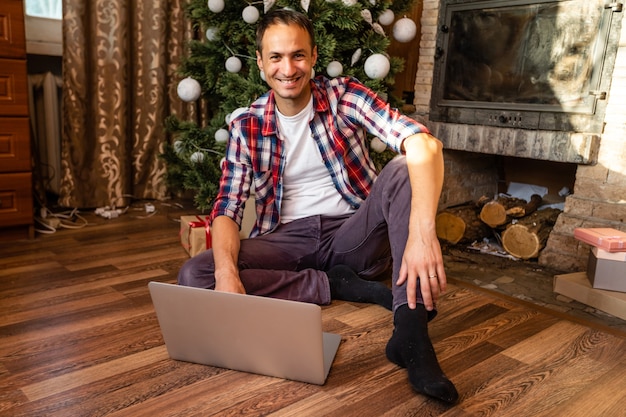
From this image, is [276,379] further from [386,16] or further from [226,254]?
[386,16]

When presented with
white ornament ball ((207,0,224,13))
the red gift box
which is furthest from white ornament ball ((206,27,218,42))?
the red gift box

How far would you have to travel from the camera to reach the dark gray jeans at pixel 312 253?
4.57 ft

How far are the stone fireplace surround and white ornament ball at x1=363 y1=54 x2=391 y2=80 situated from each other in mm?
535

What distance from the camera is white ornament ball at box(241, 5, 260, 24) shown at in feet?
6.88

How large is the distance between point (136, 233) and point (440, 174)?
1494 millimetres

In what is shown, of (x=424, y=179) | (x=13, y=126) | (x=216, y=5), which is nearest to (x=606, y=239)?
(x=424, y=179)

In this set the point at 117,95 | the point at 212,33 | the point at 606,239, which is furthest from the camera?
the point at 117,95

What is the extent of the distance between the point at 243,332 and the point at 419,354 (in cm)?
36

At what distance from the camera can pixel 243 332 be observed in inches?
43.7

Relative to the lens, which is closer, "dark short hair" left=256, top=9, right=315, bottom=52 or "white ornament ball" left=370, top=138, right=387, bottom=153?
"dark short hair" left=256, top=9, right=315, bottom=52

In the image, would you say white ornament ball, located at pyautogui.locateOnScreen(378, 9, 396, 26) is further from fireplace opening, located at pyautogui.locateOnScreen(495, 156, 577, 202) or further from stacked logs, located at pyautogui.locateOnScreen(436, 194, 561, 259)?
fireplace opening, located at pyautogui.locateOnScreen(495, 156, 577, 202)

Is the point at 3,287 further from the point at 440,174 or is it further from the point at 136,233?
the point at 440,174

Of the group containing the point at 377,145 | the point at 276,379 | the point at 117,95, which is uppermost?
the point at 117,95

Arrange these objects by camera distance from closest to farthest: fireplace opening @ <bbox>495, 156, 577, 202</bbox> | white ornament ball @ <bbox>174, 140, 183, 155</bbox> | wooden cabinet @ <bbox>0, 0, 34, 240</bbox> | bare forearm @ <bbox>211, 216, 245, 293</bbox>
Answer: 1. bare forearm @ <bbox>211, 216, 245, 293</bbox>
2. wooden cabinet @ <bbox>0, 0, 34, 240</bbox>
3. white ornament ball @ <bbox>174, 140, 183, 155</bbox>
4. fireplace opening @ <bbox>495, 156, 577, 202</bbox>
